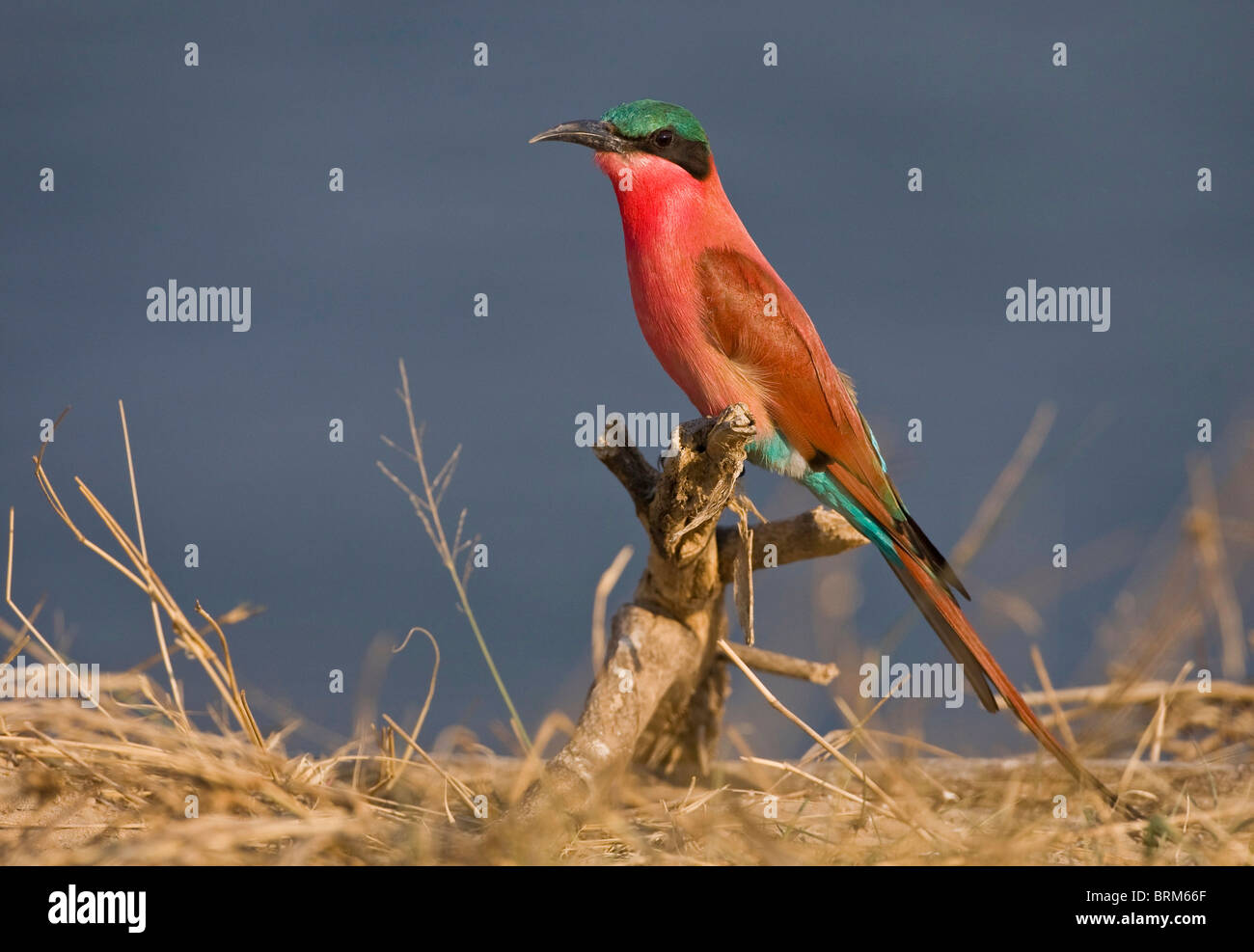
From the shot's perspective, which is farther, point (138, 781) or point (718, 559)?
point (718, 559)

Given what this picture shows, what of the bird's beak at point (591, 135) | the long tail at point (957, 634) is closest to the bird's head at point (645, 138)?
the bird's beak at point (591, 135)

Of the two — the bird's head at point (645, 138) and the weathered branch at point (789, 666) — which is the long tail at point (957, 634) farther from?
the bird's head at point (645, 138)

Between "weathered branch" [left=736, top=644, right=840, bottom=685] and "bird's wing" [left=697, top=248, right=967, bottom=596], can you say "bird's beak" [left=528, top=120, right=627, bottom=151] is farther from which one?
"weathered branch" [left=736, top=644, right=840, bottom=685]

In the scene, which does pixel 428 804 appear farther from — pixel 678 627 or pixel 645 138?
pixel 645 138

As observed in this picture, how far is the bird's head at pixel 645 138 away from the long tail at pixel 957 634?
1.38 metres

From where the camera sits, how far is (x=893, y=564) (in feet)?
10.8

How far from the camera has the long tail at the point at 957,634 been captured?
2955mm

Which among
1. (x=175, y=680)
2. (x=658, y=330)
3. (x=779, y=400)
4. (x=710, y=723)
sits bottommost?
(x=710, y=723)

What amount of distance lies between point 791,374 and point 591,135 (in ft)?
3.25

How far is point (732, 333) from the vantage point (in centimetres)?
329

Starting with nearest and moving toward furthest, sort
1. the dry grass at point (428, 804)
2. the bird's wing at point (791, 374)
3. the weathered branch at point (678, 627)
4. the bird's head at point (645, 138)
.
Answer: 1. the dry grass at point (428, 804)
2. the weathered branch at point (678, 627)
3. the bird's wing at point (791, 374)
4. the bird's head at point (645, 138)
